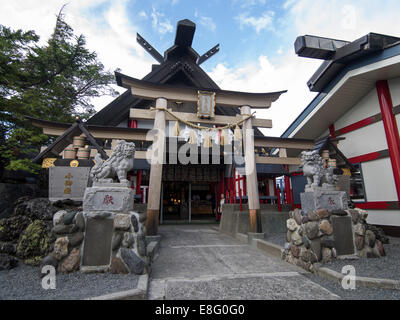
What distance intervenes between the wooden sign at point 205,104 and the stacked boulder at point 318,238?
404 cm

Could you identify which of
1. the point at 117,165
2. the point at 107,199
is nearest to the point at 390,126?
the point at 117,165

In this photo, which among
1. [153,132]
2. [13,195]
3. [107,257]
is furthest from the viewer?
[13,195]

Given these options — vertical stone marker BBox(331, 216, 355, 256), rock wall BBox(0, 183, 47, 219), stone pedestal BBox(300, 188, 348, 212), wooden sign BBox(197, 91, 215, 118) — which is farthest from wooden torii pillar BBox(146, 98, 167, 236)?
rock wall BBox(0, 183, 47, 219)

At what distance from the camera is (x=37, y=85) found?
9219mm

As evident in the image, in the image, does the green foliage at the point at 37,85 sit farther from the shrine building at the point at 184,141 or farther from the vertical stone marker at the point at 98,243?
the vertical stone marker at the point at 98,243

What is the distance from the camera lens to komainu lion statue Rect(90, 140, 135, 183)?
3.56 meters

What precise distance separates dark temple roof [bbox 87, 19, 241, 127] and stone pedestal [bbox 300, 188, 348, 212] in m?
6.23

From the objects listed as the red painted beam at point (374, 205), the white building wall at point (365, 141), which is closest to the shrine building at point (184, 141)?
the white building wall at point (365, 141)

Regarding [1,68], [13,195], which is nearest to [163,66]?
[1,68]

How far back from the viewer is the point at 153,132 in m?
6.00

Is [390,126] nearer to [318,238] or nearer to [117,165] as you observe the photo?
[318,238]
